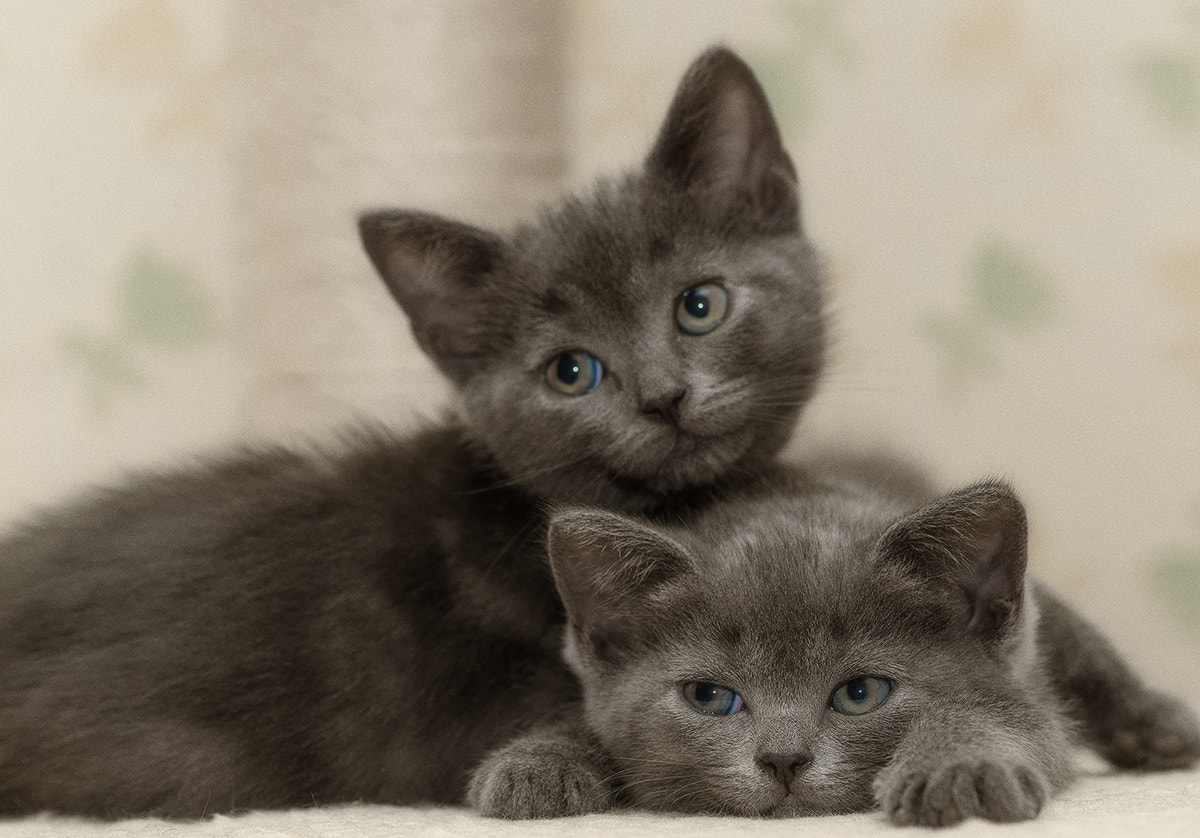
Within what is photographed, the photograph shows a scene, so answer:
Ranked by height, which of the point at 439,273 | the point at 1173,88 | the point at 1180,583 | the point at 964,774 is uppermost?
the point at 1173,88

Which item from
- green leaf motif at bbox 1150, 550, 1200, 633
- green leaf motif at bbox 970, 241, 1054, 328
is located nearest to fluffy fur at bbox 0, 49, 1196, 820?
green leaf motif at bbox 1150, 550, 1200, 633

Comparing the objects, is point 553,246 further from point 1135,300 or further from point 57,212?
point 57,212

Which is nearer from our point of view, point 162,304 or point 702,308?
point 702,308

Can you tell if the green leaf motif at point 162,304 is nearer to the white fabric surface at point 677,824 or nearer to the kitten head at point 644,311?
the kitten head at point 644,311

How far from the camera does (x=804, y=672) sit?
109 cm

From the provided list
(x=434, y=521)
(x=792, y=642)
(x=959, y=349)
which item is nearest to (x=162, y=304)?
(x=434, y=521)

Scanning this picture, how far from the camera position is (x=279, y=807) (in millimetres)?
1323

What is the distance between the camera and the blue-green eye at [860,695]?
42.6 inches

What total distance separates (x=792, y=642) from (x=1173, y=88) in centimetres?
134

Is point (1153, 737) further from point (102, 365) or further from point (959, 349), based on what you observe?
point (102, 365)

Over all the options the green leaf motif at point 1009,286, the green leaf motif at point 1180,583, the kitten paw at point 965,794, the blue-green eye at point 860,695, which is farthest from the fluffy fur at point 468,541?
the green leaf motif at point 1009,286

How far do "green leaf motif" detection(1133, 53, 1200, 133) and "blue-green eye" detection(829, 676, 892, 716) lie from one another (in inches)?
50.9

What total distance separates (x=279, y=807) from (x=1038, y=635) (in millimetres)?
864

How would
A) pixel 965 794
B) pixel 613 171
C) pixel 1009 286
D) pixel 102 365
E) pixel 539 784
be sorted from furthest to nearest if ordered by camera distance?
pixel 102 365 → pixel 1009 286 → pixel 613 171 → pixel 539 784 → pixel 965 794
